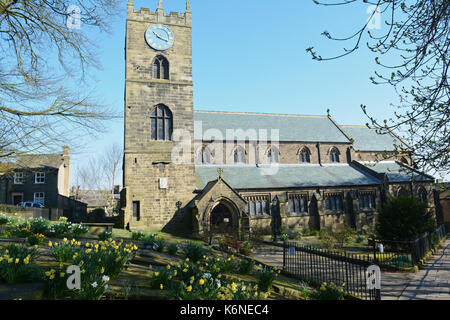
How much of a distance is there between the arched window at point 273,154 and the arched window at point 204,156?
21.7 feet

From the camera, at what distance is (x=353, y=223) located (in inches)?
1056

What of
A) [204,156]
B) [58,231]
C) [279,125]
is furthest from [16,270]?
[279,125]

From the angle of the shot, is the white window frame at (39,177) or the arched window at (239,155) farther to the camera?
the white window frame at (39,177)

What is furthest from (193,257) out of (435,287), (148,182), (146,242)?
(148,182)

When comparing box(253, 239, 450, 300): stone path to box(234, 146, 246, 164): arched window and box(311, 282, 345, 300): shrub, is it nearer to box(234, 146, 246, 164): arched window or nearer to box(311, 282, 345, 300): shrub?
box(311, 282, 345, 300): shrub

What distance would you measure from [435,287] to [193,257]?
788 cm

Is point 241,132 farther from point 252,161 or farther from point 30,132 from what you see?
point 30,132

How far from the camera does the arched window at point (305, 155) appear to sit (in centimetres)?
3178

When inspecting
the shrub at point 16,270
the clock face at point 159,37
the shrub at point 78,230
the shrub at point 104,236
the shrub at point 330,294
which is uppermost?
the clock face at point 159,37

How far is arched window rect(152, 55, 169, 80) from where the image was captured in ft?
77.1

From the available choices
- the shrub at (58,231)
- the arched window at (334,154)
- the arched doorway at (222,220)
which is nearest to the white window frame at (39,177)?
the arched doorway at (222,220)

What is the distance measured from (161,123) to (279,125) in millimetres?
15329

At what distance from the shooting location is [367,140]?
117 ft
